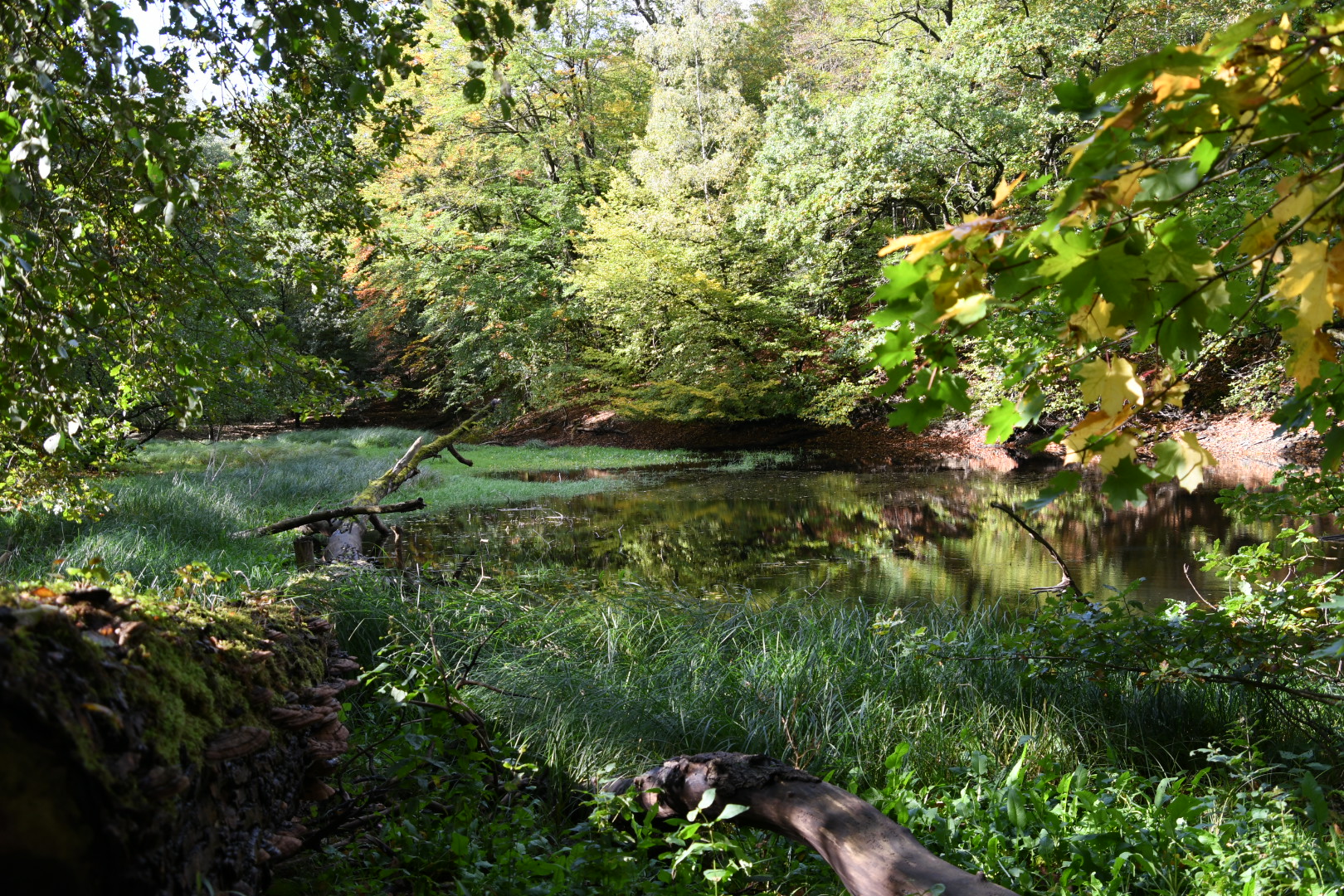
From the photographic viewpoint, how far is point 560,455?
67.9 ft

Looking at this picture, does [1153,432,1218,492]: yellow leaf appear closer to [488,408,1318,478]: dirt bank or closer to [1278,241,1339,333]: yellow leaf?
[1278,241,1339,333]: yellow leaf

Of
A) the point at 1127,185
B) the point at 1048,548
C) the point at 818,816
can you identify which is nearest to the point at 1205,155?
the point at 1127,185

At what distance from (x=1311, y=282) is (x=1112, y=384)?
24cm

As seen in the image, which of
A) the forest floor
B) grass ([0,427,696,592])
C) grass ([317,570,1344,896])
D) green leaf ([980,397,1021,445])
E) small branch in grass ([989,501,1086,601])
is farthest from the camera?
the forest floor

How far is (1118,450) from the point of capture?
3.51 feet

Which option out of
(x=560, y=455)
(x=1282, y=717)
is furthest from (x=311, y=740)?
(x=560, y=455)

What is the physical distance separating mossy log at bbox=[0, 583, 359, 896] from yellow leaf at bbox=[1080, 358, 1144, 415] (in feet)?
4.37

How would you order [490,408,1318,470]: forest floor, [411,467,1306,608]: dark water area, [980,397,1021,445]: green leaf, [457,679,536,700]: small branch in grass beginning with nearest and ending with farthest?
1. [980,397,1021,445]: green leaf
2. [457,679,536,700]: small branch in grass
3. [411,467,1306,608]: dark water area
4. [490,408,1318,470]: forest floor

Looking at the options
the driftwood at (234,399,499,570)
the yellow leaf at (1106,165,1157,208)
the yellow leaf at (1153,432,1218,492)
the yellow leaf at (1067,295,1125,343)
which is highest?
the yellow leaf at (1106,165,1157,208)

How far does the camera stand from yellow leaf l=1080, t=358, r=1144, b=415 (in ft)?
3.41

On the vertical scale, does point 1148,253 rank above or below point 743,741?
above

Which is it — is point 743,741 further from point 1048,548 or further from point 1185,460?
point 1185,460

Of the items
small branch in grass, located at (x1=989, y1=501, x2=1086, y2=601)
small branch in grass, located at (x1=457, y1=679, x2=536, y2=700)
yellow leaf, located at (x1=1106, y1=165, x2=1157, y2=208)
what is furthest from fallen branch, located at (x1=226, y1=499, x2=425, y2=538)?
yellow leaf, located at (x1=1106, y1=165, x2=1157, y2=208)

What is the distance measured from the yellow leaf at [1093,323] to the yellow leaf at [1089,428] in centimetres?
11
